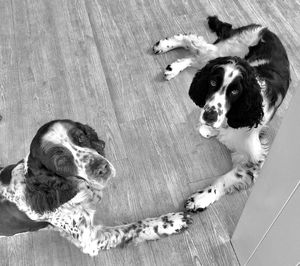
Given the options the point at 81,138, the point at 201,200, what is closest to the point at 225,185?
the point at 201,200

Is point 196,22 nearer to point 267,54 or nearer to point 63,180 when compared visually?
point 267,54

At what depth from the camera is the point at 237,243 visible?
6.63 ft

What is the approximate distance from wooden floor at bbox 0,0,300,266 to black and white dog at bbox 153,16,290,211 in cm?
9

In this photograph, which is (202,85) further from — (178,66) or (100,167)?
(100,167)

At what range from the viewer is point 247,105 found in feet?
6.84

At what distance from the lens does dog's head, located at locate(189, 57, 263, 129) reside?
203cm

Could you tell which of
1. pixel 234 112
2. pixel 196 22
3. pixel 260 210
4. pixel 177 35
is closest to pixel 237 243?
pixel 260 210

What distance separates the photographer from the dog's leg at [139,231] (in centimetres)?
209

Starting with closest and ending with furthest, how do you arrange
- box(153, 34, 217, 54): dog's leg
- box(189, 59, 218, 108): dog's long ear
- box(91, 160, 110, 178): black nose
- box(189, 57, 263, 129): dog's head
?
box(91, 160, 110, 178): black nose < box(189, 57, 263, 129): dog's head < box(189, 59, 218, 108): dog's long ear < box(153, 34, 217, 54): dog's leg

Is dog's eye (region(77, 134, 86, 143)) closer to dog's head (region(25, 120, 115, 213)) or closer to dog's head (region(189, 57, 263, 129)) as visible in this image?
dog's head (region(25, 120, 115, 213))

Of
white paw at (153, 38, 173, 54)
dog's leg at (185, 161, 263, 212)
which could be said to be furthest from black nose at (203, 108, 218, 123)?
white paw at (153, 38, 173, 54)

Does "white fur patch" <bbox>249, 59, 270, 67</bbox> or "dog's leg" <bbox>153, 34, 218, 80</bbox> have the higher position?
"white fur patch" <bbox>249, 59, 270, 67</bbox>

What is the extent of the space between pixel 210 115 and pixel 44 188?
3.23 ft

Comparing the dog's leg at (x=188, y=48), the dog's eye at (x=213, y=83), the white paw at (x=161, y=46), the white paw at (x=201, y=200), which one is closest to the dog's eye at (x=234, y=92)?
the dog's eye at (x=213, y=83)
